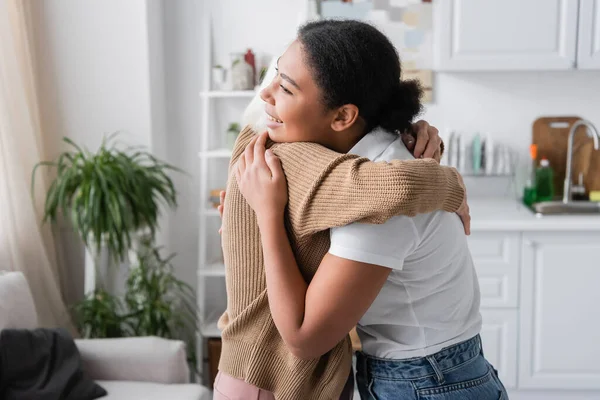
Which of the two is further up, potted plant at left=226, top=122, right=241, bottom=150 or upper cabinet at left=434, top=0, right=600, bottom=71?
upper cabinet at left=434, top=0, right=600, bottom=71

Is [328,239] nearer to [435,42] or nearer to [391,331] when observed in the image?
[391,331]

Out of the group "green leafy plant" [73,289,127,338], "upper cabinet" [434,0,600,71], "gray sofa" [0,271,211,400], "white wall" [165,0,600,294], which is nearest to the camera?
"gray sofa" [0,271,211,400]

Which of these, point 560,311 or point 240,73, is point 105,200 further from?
point 560,311

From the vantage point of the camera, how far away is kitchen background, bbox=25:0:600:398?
2807mm

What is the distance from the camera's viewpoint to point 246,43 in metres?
3.25

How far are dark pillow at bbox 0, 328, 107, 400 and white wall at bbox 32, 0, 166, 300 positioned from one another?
1049 millimetres

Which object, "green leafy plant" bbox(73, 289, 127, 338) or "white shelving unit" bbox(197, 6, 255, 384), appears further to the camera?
"white shelving unit" bbox(197, 6, 255, 384)

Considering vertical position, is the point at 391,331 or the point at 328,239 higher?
the point at 328,239

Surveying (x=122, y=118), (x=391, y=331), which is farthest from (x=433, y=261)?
(x=122, y=118)

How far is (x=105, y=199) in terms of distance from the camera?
8.21ft

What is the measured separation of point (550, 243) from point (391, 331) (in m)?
1.95

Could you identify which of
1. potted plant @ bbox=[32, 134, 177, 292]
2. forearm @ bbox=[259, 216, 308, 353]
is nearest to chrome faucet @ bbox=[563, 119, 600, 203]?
potted plant @ bbox=[32, 134, 177, 292]

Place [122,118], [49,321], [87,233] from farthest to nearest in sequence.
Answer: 1. [122,118]
2. [49,321]
3. [87,233]

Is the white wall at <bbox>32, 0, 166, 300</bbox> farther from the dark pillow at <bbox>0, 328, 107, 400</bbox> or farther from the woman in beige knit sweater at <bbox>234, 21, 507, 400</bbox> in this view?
the woman in beige knit sweater at <bbox>234, 21, 507, 400</bbox>
